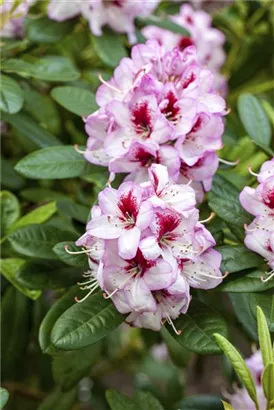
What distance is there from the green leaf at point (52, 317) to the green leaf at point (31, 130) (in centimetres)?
34

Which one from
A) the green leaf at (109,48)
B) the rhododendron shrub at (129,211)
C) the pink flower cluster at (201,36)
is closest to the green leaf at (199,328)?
the rhododendron shrub at (129,211)

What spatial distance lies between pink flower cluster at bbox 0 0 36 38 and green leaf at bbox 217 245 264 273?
55 centimetres

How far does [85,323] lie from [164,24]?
793mm

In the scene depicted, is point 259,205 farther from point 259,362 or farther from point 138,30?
point 138,30

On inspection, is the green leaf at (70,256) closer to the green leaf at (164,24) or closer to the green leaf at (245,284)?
the green leaf at (245,284)

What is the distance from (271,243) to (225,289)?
8 cm

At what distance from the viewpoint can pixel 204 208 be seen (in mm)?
1071

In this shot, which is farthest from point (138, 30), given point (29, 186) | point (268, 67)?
point (268, 67)

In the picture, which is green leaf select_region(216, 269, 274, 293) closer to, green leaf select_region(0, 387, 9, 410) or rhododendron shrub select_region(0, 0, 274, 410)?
rhododendron shrub select_region(0, 0, 274, 410)

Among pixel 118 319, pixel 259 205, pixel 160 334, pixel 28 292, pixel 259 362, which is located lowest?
pixel 160 334

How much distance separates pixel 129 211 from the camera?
2.79 ft

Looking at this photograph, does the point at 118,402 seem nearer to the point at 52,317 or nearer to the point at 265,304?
the point at 52,317

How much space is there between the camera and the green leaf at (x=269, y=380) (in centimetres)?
78

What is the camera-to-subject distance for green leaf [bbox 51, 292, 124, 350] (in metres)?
0.86
